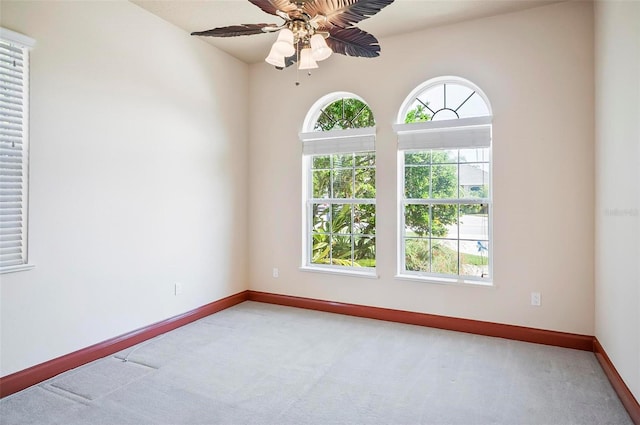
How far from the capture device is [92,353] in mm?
2836

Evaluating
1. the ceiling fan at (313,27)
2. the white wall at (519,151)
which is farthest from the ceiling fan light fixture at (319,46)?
the white wall at (519,151)

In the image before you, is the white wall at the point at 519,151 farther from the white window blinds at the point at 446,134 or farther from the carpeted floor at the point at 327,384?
the carpeted floor at the point at 327,384

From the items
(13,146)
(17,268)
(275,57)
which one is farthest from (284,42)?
(17,268)

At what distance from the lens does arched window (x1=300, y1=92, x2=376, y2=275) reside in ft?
13.2

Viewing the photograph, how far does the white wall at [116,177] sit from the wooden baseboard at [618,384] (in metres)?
3.53

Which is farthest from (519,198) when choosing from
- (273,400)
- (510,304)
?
(273,400)

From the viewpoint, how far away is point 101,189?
2.94 metres

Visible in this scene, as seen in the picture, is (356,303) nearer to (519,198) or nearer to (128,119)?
(519,198)

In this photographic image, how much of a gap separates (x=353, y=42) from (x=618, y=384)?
Answer: 2.69 metres

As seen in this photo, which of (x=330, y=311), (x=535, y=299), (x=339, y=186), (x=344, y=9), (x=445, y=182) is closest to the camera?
(x=344, y=9)

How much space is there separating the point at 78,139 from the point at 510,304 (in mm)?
3819

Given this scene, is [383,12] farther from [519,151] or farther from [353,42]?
[519,151]

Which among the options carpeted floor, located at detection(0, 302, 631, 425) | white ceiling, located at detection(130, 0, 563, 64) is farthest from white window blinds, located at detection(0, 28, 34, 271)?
white ceiling, located at detection(130, 0, 563, 64)

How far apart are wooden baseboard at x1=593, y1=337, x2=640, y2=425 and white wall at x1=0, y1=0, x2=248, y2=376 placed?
3527 mm
